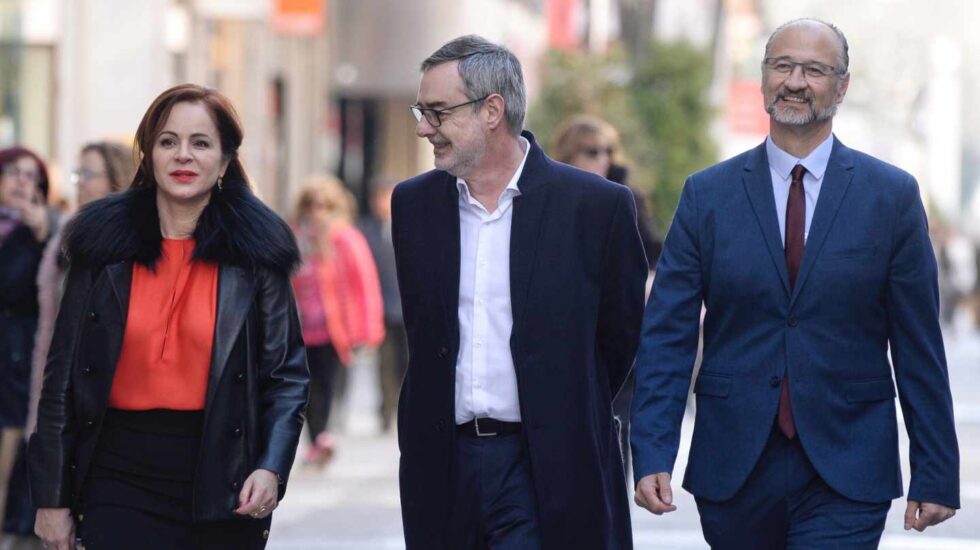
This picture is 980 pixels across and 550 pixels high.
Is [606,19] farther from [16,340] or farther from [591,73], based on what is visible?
[16,340]

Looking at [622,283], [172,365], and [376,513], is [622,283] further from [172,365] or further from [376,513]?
[376,513]

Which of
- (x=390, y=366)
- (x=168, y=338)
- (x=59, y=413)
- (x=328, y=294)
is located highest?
(x=168, y=338)

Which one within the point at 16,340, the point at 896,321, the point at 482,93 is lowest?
the point at 16,340

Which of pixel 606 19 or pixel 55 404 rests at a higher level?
pixel 606 19

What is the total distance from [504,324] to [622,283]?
403mm

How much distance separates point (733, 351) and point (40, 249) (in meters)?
4.50

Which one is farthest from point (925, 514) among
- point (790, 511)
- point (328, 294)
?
point (328, 294)

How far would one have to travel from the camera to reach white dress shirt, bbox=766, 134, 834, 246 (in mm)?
6051

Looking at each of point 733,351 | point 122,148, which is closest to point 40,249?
point 122,148

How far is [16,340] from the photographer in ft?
31.5

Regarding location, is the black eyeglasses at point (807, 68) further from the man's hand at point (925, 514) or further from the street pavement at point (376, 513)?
the street pavement at point (376, 513)

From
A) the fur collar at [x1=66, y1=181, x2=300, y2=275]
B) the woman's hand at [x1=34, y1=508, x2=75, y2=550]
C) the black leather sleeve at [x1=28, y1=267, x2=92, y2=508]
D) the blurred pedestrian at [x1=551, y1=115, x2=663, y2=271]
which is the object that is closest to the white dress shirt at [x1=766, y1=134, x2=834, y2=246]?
the fur collar at [x1=66, y1=181, x2=300, y2=275]

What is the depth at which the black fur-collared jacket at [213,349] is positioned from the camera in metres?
5.79

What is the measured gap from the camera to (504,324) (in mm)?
5910
